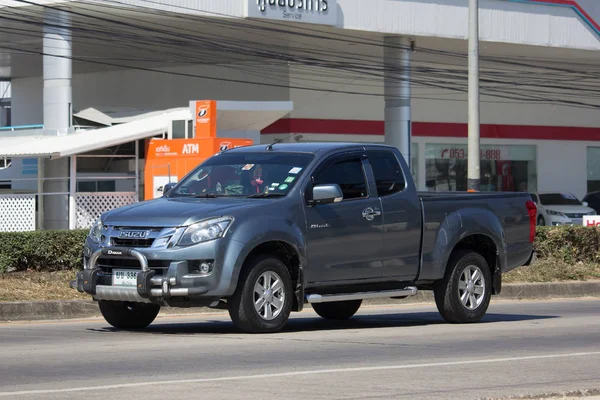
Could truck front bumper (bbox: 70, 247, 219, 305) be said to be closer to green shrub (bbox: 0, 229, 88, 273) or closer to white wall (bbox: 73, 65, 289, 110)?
green shrub (bbox: 0, 229, 88, 273)

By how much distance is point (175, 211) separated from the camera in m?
11.4

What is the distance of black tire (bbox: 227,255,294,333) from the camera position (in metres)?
11.5

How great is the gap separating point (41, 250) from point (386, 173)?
6345 millimetres

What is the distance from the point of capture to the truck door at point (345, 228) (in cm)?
1205

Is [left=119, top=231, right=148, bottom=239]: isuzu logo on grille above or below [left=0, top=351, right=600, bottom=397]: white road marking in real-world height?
above

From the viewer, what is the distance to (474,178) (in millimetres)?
23438

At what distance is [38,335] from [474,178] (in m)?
12.9

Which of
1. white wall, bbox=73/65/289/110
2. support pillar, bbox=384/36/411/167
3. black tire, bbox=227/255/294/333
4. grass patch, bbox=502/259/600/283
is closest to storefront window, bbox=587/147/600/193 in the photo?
support pillar, bbox=384/36/411/167

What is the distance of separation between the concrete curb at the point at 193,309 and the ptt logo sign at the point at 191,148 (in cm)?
951

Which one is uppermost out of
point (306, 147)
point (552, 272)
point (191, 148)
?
point (191, 148)

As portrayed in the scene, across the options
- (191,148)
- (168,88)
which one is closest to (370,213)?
(191,148)

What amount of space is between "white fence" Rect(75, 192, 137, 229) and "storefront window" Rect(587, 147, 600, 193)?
3217cm

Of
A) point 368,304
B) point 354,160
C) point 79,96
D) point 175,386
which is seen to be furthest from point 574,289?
point 79,96

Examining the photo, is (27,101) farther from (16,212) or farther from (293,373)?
(293,373)
